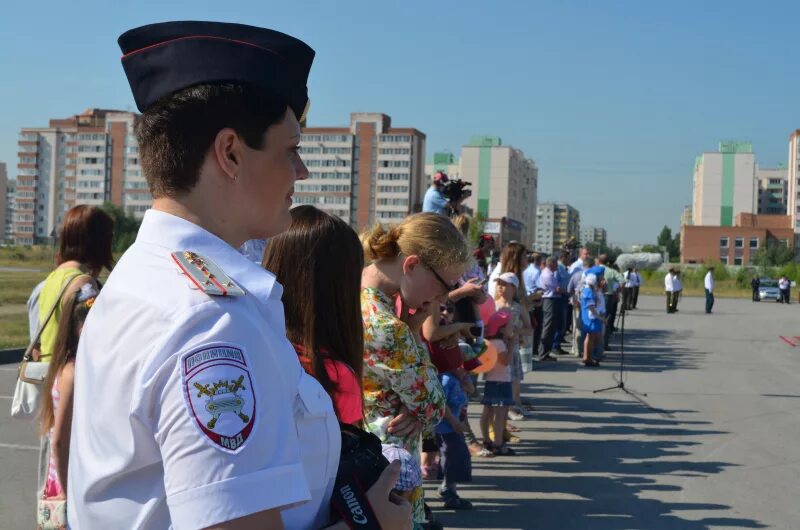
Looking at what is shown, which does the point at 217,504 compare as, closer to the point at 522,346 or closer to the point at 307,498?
the point at 307,498

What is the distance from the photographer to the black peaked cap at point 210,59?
55.2 inches

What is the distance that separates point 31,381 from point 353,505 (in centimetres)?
314

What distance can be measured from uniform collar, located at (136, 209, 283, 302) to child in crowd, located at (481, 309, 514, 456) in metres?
6.60

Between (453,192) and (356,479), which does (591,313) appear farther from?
(356,479)

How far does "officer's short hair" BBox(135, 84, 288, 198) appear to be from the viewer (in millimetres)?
1390

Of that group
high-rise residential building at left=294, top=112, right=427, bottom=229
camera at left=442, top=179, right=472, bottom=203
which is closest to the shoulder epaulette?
camera at left=442, top=179, right=472, bottom=203

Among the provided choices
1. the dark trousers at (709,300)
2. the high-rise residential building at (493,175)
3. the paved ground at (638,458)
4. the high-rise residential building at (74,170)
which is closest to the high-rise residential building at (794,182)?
the high-rise residential building at (493,175)

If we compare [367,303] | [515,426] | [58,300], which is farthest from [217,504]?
[515,426]

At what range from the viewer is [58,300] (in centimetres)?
400

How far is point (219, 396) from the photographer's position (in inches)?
45.8

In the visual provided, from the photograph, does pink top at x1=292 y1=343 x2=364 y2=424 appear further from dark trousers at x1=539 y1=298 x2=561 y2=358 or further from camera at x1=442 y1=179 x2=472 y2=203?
dark trousers at x1=539 y1=298 x2=561 y2=358

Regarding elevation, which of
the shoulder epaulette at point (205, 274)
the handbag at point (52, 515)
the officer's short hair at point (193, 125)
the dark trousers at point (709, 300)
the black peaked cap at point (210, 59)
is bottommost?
the dark trousers at point (709, 300)

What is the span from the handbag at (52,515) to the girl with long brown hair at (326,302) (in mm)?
1657

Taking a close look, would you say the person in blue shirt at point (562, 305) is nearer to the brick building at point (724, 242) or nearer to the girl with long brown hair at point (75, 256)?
the girl with long brown hair at point (75, 256)
